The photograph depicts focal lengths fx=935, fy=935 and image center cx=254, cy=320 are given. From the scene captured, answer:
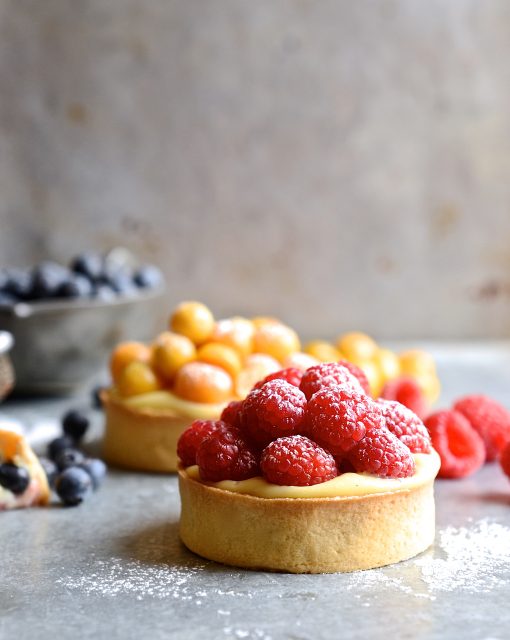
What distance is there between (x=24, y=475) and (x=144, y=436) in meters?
0.45

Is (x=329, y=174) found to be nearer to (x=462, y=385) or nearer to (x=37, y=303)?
(x=462, y=385)

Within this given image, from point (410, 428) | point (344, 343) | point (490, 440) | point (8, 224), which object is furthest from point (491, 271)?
point (410, 428)

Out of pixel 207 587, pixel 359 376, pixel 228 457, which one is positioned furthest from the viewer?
pixel 359 376

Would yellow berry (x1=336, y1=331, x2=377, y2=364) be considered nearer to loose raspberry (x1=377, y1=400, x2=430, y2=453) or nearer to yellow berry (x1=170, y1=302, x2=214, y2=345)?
yellow berry (x1=170, y1=302, x2=214, y2=345)

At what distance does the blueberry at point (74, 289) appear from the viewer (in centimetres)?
→ 357

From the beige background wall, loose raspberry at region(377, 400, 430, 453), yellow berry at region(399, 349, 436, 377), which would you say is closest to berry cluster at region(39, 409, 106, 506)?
loose raspberry at region(377, 400, 430, 453)

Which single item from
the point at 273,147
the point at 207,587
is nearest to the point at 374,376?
the point at 207,587

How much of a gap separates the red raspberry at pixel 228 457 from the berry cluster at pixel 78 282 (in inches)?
66.4

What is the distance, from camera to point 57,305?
137 inches

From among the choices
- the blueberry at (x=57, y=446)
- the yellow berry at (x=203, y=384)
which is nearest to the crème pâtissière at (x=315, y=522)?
the yellow berry at (x=203, y=384)

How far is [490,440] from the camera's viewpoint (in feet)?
9.16

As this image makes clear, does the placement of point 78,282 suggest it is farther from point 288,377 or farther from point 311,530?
point 311,530

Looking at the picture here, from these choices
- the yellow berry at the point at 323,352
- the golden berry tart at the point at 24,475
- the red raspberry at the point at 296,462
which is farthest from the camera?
the yellow berry at the point at 323,352

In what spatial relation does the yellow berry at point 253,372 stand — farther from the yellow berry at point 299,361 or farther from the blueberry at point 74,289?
the blueberry at point 74,289
